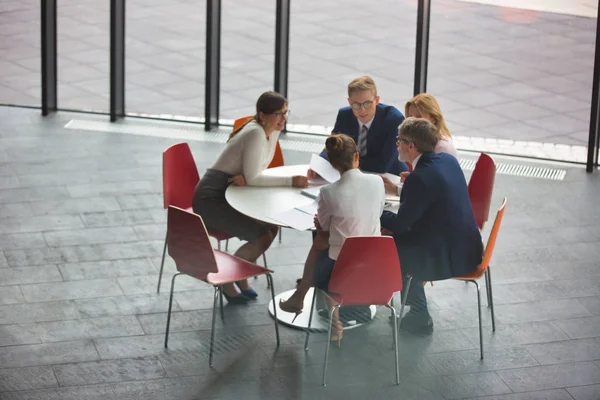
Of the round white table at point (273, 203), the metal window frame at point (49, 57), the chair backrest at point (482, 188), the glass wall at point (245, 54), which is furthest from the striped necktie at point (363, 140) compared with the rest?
the metal window frame at point (49, 57)

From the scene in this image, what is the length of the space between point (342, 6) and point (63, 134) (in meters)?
2.96

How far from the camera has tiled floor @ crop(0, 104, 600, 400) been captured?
521 centimetres

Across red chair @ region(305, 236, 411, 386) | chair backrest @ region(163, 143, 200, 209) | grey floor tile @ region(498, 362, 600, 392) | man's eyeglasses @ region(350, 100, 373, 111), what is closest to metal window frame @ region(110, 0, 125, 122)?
chair backrest @ region(163, 143, 200, 209)

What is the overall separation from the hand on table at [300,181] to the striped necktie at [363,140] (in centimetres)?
48

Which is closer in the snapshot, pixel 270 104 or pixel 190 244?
pixel 190 244

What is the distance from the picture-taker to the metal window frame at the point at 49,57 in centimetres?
1021

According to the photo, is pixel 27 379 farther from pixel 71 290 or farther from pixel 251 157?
pixel 251 157

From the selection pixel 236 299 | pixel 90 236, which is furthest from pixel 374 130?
pixel 90 236

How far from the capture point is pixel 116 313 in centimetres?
601

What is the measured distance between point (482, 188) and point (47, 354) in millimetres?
2773

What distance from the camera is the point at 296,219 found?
5426mm

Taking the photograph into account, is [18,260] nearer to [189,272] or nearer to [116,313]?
[116,313]

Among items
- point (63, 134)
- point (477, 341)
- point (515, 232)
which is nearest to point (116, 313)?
point (477, 341)

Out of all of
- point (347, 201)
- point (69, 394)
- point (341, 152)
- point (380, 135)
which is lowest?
Result: point (69, 394)
